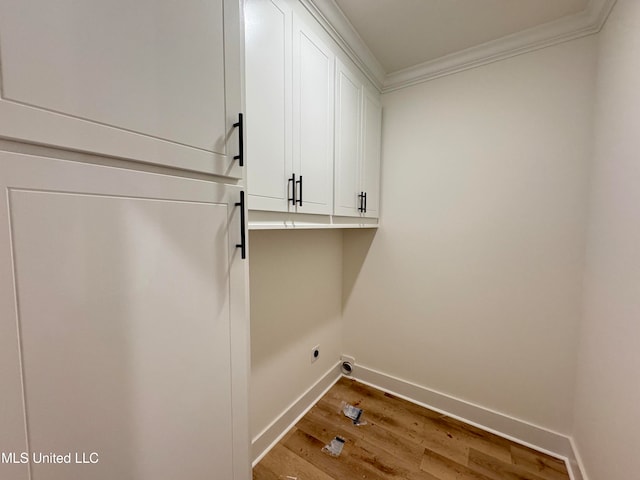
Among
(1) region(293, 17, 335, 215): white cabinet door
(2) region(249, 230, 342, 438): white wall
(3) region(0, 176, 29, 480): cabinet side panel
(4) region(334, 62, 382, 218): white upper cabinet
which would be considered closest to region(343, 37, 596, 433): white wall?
(4) region(334, 62, 382, 218): white upper cabinet

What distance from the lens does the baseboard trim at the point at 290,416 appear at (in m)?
1.52

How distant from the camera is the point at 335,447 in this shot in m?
1.58

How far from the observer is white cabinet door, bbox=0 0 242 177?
43 centimetres

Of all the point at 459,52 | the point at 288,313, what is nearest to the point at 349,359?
the point at 288,313

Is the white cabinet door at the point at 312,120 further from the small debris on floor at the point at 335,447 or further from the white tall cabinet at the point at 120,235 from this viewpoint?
the small debris on floor at the point at 335,447

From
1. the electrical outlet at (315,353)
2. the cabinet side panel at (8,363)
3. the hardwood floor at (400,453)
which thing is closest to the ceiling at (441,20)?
the cabinet side panel at (8,363)

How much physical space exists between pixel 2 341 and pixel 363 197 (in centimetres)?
171

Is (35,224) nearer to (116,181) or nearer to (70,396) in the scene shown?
(116,181)

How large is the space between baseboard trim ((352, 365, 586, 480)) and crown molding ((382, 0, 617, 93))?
2.35 metres

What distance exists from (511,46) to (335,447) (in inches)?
107

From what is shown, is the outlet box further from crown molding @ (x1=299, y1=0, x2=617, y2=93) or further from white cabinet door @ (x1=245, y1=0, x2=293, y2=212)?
crown molding @ (x1=299, y1=0, x2=617, y2=93)

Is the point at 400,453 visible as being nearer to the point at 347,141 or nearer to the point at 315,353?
the point at 315,353

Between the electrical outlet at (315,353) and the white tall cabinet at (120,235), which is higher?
the white tall cabinet at (120,235)

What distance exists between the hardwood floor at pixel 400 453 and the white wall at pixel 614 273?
365 mm
